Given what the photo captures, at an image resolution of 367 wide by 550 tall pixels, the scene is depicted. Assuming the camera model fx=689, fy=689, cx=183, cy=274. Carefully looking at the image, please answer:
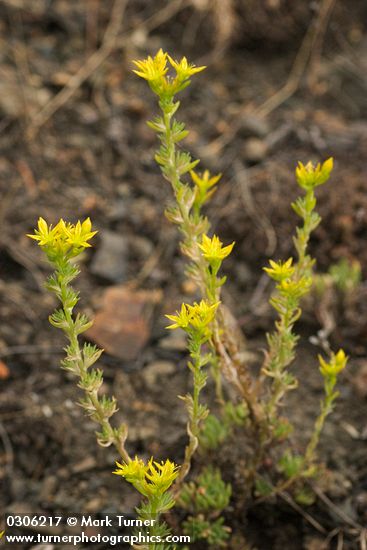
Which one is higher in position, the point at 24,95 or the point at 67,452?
the point at 24,95

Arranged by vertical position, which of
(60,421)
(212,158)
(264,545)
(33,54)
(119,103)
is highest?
(33,54)

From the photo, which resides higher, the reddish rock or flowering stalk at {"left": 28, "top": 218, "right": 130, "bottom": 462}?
flowering stalk at {"left": 28, "top": 218, "right": 130, "bottom": 462}

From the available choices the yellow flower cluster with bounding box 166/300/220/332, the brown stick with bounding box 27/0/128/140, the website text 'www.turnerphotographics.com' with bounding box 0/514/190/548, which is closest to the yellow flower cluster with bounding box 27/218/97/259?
the yellow flower cluster with bounding box 166/300/220/332

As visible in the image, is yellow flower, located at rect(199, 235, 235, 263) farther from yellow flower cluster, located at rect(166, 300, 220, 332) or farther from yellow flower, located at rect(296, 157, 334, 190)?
yellow flower, located at rect(296, 157, 334, 190)

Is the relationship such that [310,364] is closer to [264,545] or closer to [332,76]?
[264,545]

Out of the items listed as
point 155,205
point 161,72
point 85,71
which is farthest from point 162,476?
point 85,71

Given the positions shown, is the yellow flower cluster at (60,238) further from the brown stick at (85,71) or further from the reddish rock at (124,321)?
the brown stick at (85,71)

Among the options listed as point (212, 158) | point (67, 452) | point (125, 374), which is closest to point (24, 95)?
point (212, 158)
